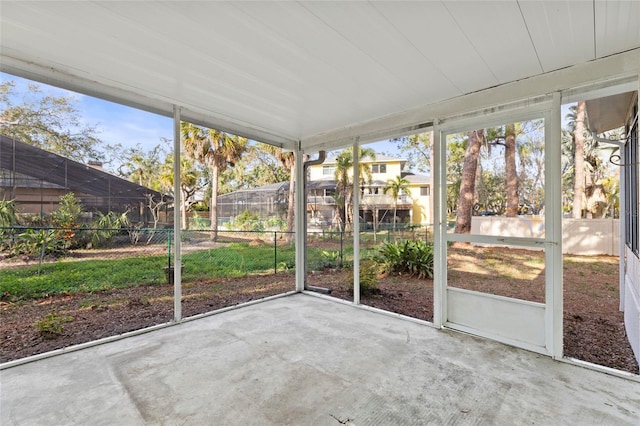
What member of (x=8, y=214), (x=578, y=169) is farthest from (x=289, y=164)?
(x=578, y=169)

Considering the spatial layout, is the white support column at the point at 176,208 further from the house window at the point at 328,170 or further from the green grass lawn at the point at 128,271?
the house window at the point at 328,170

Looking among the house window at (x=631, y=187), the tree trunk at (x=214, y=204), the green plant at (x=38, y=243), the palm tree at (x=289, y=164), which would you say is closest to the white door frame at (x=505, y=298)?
the house window at (x=631, y=187)

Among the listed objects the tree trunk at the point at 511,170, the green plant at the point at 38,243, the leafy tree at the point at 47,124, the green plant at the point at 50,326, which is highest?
the leafy tree at the point at 47,124

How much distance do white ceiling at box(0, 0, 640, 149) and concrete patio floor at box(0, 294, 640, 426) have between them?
2355 millimetres

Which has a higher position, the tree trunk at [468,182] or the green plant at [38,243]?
the tree trunk at [468,182]

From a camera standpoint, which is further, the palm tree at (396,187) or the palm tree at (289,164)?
the palm tree at (396,187)

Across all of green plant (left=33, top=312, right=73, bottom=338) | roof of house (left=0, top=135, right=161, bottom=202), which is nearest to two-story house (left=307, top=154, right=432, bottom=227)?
roof of house (left=0, top=135, right=161, bottom=202)

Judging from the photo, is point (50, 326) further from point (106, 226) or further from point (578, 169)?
point (578, 169)

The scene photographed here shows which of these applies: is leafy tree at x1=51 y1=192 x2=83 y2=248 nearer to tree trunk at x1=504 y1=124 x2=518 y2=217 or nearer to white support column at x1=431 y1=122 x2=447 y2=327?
white support column at x1=431 y1=122 x2=447 y2=327

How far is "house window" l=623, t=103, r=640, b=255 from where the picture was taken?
102 inches

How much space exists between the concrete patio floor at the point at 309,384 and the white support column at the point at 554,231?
25 cm

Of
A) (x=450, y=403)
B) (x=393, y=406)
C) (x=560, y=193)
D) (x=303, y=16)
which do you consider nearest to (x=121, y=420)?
(x=393, y=406)

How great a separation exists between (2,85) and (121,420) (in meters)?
3.22

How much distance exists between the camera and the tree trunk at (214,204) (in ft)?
19.0
